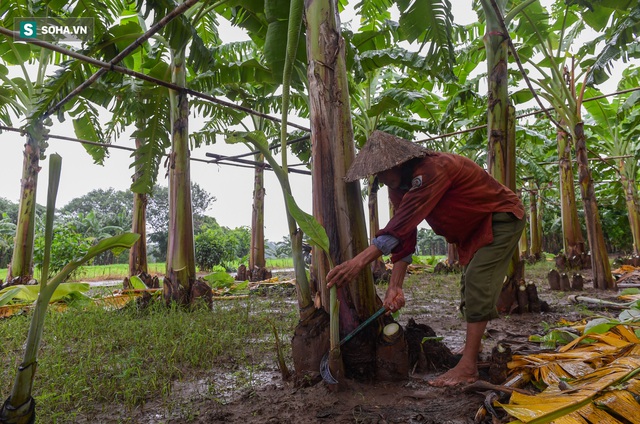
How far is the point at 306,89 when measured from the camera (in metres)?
3.21

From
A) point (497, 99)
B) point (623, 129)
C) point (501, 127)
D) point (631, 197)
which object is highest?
point (623, 129)

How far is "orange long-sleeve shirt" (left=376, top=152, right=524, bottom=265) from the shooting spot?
1.94 metres

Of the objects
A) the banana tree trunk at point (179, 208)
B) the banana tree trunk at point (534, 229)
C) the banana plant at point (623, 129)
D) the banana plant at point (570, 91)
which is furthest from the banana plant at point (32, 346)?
the banana tree trunk at point (534, 229)

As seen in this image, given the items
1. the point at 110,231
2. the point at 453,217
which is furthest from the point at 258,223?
the point at 110,231

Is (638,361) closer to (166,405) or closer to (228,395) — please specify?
(228,395)

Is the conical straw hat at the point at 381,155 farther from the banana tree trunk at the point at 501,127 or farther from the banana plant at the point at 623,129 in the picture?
the banana plant at the point at 623,129

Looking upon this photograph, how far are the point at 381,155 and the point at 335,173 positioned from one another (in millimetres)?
275

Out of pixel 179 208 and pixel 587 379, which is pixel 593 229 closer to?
pixel 587 379

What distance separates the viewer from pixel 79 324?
3416mm

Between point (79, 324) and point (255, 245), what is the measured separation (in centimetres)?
636

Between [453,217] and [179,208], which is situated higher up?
[179,208]

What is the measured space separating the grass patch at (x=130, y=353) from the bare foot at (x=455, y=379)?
3.32ft

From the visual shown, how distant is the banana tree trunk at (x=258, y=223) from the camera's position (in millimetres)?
9758

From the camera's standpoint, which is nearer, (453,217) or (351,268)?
(351,268)
